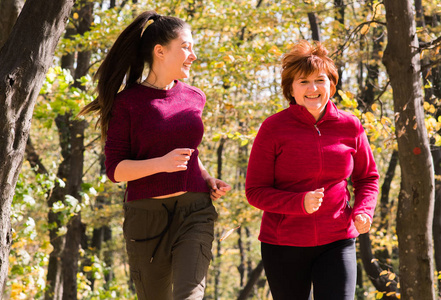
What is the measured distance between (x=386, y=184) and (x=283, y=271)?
41.1ft

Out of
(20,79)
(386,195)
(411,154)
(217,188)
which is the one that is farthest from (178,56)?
(386,195)

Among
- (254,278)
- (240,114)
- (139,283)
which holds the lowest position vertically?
(254,278)

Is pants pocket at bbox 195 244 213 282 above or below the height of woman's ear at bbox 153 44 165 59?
below

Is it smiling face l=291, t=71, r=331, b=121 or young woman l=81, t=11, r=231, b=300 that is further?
smiling face l=291, t=71, r=331, b=121

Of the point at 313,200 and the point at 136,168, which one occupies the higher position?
the point at 136,168

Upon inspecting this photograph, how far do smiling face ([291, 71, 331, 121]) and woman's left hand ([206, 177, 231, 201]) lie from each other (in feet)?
2.35

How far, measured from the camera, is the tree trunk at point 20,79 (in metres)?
3.50

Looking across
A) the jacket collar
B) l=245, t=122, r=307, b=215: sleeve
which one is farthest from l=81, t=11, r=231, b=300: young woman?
the jacket collar

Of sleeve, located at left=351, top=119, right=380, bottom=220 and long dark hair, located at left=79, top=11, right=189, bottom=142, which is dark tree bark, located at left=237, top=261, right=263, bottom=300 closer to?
sleeve, located at left=351, top=119, right=380, bottom=220

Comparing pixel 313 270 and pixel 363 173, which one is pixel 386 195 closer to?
pixel 363 173

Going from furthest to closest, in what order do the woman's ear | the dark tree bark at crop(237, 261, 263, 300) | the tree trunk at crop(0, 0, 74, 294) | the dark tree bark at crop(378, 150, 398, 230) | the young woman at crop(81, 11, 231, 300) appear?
the dark tree bark at crop(378, 150, 398, 230) → the dark tree bark at crop(237, 261, 263, 300) → the woman's ear → the tree trunk at crop(0, 0, 74, 294) → the young woman at crop(81, 11, 231, 300)

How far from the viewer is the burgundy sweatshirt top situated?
345 cm

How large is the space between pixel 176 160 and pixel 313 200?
80 cm

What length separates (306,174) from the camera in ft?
11.8
